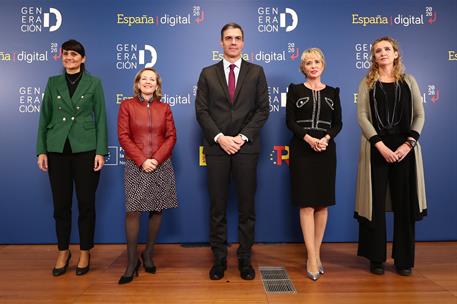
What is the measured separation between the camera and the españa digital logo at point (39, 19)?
319 centimetres

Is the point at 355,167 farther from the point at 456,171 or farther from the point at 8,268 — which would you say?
the point at 8,268

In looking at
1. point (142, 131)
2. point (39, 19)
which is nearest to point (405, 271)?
point (142, 131)

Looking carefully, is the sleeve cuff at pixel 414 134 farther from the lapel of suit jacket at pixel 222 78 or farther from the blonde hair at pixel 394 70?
the lapel of suit jacket at pixel 222 78

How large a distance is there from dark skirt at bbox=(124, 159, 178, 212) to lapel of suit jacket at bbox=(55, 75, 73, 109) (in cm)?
62

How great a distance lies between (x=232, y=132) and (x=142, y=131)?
0.63m

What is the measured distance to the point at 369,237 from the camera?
246cm

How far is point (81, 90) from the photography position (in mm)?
2488

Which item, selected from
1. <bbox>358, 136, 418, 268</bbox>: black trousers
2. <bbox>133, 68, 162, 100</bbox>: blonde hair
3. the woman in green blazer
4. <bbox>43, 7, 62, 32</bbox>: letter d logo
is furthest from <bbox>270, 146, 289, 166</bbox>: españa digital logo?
<bbox>43, 7, 62, 32</bbox>: letter d logo

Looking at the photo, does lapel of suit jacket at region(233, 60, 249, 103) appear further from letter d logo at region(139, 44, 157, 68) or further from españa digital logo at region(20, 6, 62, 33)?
españa digital logo at region(20, 6, 62, 33)

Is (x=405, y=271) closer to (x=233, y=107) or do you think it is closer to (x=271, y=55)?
(x=233, y=107)

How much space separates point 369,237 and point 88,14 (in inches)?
122

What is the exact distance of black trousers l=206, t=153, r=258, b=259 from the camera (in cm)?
238

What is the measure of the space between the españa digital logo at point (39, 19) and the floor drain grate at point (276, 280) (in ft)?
9.35

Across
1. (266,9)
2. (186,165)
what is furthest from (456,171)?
(186,165)
